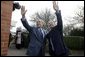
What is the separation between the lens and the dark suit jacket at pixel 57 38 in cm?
691

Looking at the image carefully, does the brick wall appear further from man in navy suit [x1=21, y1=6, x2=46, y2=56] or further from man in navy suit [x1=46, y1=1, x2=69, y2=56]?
man in navy suit [x1=46, y1=1, x2=69, y2=56]

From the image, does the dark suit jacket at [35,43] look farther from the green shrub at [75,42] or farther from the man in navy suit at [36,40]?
the green shrub at [75,42]

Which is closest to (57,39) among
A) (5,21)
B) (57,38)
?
(57,38)

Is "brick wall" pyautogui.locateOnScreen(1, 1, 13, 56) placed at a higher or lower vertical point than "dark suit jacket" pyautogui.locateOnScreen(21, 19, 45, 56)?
higher

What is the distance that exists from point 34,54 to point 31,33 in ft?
1.78

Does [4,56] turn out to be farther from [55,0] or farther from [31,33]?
[55,0]

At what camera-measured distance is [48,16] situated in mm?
41812

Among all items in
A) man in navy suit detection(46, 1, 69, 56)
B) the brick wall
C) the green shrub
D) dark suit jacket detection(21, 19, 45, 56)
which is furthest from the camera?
the green shrub

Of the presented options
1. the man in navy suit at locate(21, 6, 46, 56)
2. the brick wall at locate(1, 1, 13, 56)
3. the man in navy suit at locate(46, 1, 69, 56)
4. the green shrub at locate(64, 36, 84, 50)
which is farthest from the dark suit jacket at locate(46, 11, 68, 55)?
the green shrub at locate(64, 36, 84, 50)

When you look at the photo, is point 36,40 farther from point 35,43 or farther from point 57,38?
point 57,38

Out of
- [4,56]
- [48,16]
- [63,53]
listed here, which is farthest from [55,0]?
[48,16]

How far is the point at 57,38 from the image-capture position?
694 centimetres

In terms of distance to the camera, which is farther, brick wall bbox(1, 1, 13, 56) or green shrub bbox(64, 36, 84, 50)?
green shrub bbox(64, 36, 84, 50)

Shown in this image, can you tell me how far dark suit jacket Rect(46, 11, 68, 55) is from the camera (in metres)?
6.91
